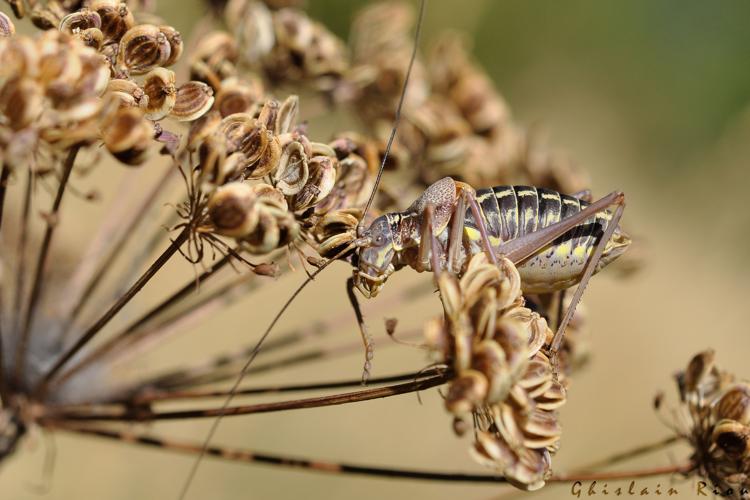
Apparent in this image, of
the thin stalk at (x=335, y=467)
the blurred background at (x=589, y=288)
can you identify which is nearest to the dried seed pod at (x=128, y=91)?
the thin stalk at (x=335, y=467)

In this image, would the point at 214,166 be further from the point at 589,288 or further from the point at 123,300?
the point at 589,288

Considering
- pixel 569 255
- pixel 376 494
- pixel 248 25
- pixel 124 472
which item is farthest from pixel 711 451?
pixel 124 472

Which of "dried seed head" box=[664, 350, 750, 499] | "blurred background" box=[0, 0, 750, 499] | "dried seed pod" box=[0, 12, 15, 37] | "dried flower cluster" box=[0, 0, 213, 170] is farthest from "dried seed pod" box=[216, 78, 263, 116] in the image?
"dried seed head" box=[664, 350, 750, 499]

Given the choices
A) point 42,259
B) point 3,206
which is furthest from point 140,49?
point 42,259

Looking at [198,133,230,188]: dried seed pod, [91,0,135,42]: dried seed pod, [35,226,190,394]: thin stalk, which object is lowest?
[35,226,190,394]: thin stalk

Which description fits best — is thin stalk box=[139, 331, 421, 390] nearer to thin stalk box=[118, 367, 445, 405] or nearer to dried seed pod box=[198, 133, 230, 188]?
thin stalk box=[118, 367, 445, 405]

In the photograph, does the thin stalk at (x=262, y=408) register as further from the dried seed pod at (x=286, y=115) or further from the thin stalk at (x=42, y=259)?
the dried seed pod at (x=286, y=115)
